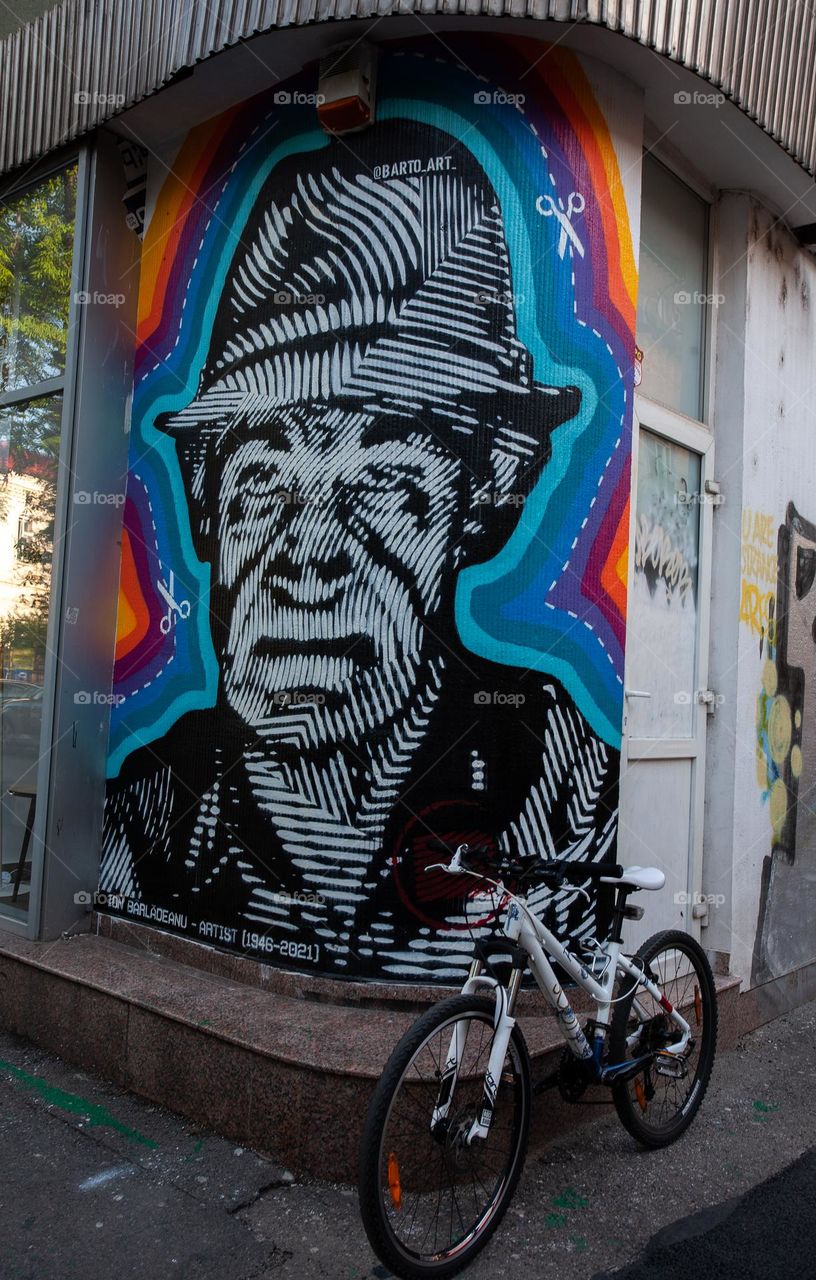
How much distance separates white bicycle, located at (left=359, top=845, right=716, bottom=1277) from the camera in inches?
112

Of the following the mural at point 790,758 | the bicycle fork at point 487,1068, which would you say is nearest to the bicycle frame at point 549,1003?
the bicycle fork at point 487,1068

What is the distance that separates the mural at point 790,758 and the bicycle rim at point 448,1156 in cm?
258

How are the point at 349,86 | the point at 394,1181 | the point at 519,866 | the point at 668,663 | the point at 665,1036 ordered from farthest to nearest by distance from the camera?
the point at 668,663
the point at 349,86
the point at 665,1036
the point at 519,866
the point at 394,1181

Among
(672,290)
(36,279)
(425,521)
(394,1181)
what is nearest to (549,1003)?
(394,1181)

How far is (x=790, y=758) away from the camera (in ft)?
18.8

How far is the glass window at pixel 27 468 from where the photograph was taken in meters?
5.31

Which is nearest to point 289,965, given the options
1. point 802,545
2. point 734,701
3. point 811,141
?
point 734,701

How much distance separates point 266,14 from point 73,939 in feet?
13.9

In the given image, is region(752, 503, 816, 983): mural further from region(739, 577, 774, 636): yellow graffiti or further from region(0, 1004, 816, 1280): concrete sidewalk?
region(0, 1004, 816, 1280): concrete sidewalk

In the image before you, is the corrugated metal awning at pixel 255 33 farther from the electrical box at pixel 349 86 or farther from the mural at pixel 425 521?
the mural at pixel 425 521

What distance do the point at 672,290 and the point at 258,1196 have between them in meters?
4.38

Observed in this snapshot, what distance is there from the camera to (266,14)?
163 inches

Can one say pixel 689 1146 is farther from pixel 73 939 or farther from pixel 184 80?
pixel 184 80

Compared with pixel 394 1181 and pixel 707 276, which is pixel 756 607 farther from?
pixel 394 1181
